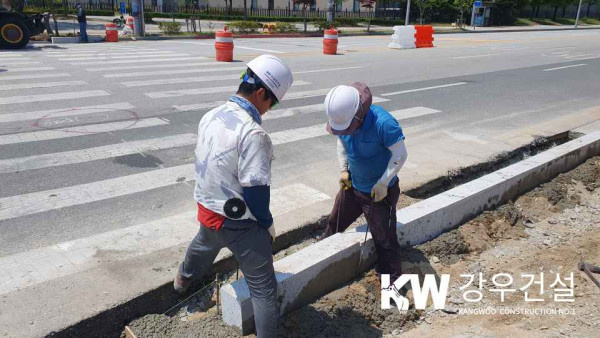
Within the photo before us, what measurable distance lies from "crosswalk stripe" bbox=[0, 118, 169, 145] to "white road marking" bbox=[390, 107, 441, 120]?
14.2 ft

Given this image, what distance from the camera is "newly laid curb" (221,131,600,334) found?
3.29 m

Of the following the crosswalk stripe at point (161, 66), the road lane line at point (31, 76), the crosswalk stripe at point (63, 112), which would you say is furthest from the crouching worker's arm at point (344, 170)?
the crosswalk stripe at point (161, 66)

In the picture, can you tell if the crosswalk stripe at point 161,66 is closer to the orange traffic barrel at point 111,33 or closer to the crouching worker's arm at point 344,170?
the orange traffic barrel at point 111,33

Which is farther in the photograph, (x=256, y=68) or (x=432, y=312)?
(x=432, y=312)

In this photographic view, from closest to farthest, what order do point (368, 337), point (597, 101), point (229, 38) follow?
point (368, 337)
point (597, 101)
point (229, 38)

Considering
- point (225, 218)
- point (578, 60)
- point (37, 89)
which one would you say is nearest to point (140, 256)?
point (225, 218)

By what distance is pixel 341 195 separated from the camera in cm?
416

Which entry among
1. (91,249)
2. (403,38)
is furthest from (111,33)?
(91,249)

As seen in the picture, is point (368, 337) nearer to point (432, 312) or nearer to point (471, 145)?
point (432, 312)

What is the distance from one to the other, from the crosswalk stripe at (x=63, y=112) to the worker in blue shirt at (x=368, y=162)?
6.23m

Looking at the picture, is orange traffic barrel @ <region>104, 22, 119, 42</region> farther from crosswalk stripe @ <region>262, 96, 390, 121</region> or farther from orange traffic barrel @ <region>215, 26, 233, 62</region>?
crosswalk stripe @ <region>262, 96, 390, 121</region>

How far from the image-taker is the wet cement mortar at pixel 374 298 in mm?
3396

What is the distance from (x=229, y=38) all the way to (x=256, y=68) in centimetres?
1415

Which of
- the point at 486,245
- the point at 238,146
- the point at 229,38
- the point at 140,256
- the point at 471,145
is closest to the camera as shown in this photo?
the point at 238,146
